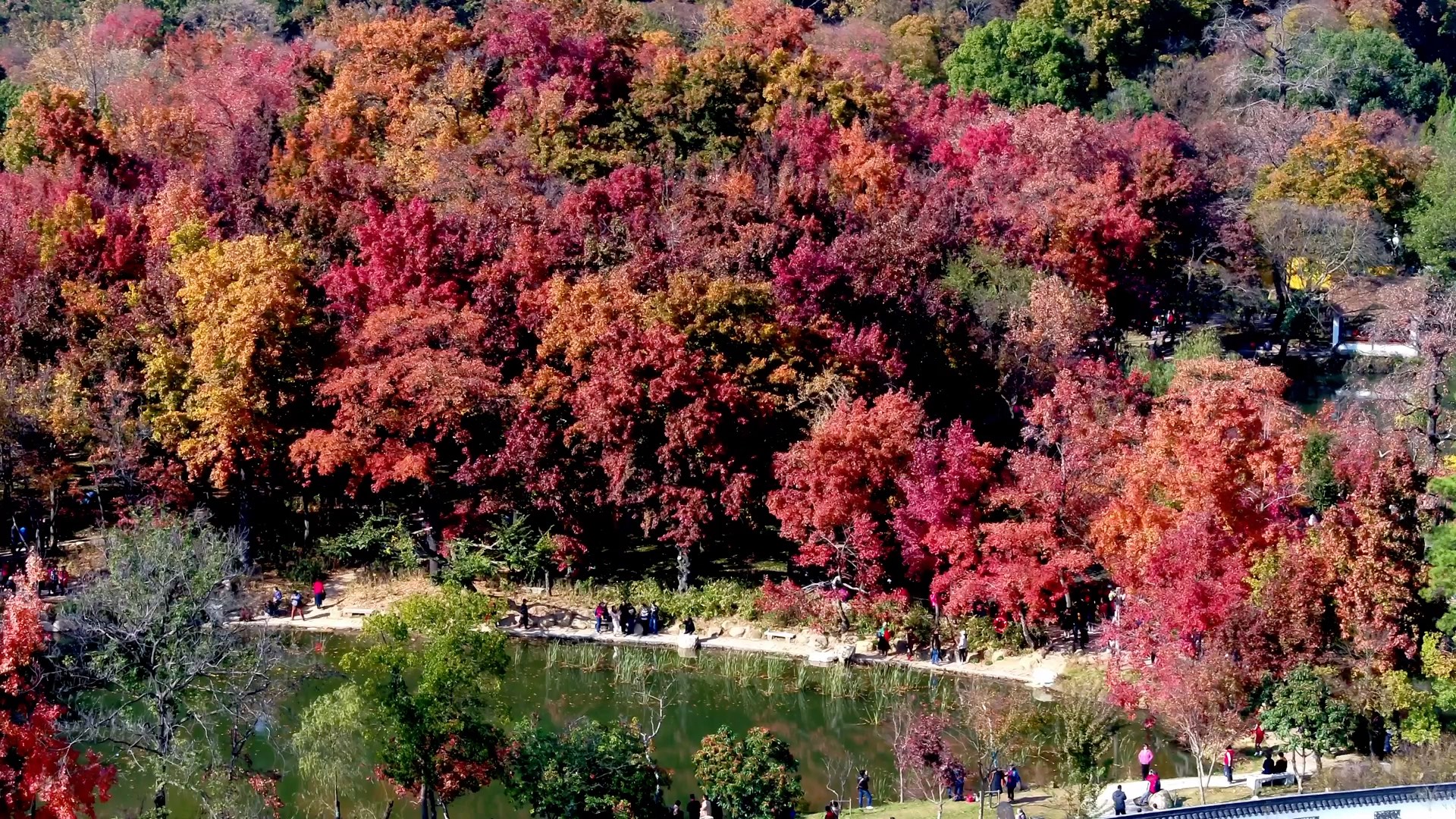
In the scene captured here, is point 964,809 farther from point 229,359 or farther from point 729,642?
point 229,359

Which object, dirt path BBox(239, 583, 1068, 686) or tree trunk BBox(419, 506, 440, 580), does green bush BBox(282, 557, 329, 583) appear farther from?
tree trunk BBox(419, 506, 440, 580)

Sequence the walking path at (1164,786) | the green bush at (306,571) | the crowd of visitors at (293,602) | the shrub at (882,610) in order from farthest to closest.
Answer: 1. the green bush at (306,571)
2. the crowd of visitors at (293,602)
3. the shrub at (882,610)
4. the walking path at (1164,786)

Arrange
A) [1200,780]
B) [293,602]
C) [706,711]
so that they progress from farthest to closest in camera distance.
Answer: [293,602] < [706,711] < [1200,780]

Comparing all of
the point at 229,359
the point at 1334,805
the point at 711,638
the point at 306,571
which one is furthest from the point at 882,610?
the point at 229,359

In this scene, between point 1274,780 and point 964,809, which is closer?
point 964,809

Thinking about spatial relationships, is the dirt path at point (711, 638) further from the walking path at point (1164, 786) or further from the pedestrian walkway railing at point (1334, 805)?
the pedestrian walkway railing at point (1334, 805)

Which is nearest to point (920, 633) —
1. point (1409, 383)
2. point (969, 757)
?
point (969, 757)

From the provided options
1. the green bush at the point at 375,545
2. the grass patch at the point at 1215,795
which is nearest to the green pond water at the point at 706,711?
the grass patch at the point at 1215,795

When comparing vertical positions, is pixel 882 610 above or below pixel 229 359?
below
